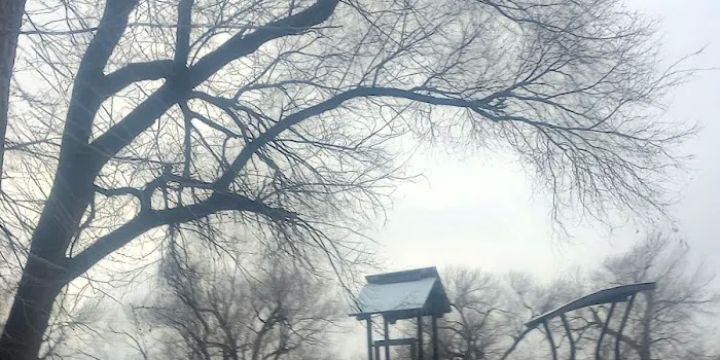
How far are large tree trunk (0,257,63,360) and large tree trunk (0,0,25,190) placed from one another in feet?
6.53

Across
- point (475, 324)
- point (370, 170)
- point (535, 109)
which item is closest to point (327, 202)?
point (370, 170)

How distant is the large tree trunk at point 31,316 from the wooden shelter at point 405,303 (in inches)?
218

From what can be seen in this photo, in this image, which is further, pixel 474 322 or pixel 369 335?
pixel 474 322

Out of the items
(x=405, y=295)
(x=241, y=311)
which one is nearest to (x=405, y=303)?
(x=405, y=295)

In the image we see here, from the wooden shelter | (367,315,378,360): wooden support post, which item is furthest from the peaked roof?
(367,315,378,360): wooden support post

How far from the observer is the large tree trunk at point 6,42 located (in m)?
6.40

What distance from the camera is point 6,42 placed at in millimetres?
6469

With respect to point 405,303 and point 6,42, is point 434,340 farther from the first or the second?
point 6,42

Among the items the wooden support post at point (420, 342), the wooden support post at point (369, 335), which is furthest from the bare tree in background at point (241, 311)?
the wooden support post at point (420, 342)

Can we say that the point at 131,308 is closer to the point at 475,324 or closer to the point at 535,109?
the point at 535,109

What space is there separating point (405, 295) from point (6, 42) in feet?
32.0

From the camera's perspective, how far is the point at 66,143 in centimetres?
934

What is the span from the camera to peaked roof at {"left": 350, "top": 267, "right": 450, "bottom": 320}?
1391 centimetres

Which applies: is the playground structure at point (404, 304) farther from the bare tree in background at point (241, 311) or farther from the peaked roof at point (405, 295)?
the bare tree in background at point (241, 311)
